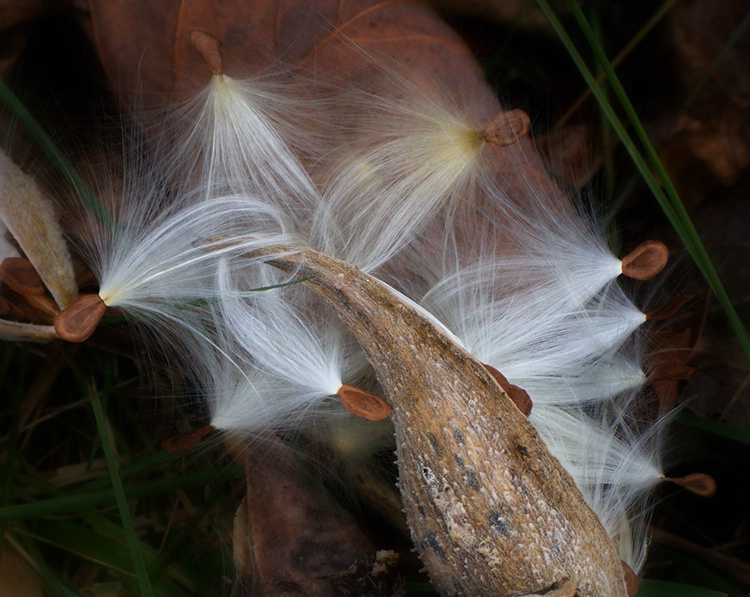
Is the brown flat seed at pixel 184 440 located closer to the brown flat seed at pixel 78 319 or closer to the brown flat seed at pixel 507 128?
the brown flat seed at pixel 78 319

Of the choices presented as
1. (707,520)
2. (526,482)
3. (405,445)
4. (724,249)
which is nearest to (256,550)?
(405,445)

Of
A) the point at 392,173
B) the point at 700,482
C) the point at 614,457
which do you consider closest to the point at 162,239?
the point at 392,173

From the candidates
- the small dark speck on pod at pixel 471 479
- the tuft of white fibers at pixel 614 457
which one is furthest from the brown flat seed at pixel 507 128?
the small dark speck on pod at pixel 471 479

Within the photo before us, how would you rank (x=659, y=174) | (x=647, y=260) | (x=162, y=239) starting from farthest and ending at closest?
(x=659, y=174), (x=162, y=239), (x=647, y=260)

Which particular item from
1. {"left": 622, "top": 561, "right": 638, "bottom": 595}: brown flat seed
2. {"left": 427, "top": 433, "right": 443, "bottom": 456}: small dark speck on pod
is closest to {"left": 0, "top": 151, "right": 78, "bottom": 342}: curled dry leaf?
{"left": 427, "top": 433, "right": 443, "bottom": 456}: small dark speck on pod

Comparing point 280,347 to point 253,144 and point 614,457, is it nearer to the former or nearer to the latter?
point 253,144
